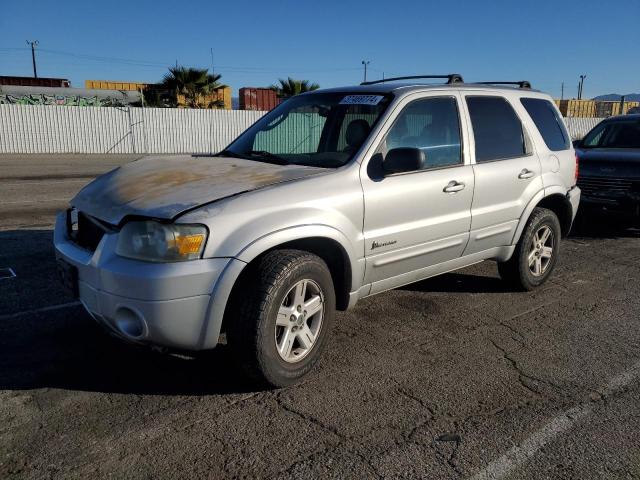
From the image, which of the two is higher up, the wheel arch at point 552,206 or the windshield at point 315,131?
the windshield at point 315,131

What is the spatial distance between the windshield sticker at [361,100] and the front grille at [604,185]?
545 centimetres

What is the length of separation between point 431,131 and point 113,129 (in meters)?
24.4

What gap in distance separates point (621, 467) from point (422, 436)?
94cm

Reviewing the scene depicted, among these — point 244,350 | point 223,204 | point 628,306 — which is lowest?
point 628,306

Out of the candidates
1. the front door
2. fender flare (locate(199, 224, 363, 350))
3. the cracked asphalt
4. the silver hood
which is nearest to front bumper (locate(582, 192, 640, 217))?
the cracked asphalt

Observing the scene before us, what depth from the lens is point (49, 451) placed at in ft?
8.97

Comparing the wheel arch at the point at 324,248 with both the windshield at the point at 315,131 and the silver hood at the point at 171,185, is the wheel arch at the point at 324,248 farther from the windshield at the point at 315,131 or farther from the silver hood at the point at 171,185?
the windshield at the point at 315,131

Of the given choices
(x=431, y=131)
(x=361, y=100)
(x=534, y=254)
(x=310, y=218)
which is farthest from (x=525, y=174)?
(x=310, y=218)

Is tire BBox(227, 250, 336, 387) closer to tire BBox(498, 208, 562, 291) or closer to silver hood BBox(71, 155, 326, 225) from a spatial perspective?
silver hood BBox(71, 155, 326, 225)

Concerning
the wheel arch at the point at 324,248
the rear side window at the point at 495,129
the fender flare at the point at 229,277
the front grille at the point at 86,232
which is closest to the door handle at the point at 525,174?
the rear side window at the point at 495,129

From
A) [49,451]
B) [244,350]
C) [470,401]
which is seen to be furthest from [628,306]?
[49,451]

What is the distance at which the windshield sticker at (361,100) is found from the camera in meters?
4.19

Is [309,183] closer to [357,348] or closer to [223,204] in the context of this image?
[223,204]

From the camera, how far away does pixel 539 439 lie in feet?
9.61
